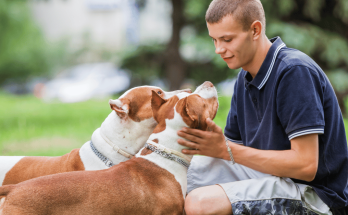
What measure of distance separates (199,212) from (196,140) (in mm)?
495

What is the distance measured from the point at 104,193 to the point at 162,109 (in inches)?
28.6

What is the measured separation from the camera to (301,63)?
2.40 meters

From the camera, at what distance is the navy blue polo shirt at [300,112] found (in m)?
2.32

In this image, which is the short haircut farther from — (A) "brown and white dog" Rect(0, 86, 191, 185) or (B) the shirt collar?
(A) "brown and white dog" Rect(0, 86, 191, 185)

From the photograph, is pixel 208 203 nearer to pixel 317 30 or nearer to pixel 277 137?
pixel 277 137

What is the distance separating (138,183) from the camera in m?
2.41

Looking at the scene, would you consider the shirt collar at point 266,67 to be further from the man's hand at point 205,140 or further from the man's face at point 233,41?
the man's hand at point 205,140

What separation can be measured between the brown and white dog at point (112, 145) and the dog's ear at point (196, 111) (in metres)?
0.59

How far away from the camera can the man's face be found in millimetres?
2613

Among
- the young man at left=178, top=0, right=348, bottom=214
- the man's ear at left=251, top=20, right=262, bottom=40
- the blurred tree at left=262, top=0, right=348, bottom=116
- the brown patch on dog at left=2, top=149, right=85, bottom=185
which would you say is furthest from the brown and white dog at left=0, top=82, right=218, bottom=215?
the blurred tree at left=262, top=0, right=348, bottom=116

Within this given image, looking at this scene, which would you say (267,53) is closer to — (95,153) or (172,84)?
(95,153)

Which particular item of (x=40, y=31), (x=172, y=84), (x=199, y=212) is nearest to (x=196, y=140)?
(x=199, y=212)

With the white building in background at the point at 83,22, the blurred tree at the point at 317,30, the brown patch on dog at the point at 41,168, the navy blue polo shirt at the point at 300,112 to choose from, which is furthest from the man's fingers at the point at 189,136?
the white building in background at the point at 83,22

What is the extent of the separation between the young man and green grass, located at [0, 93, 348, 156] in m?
3.14
